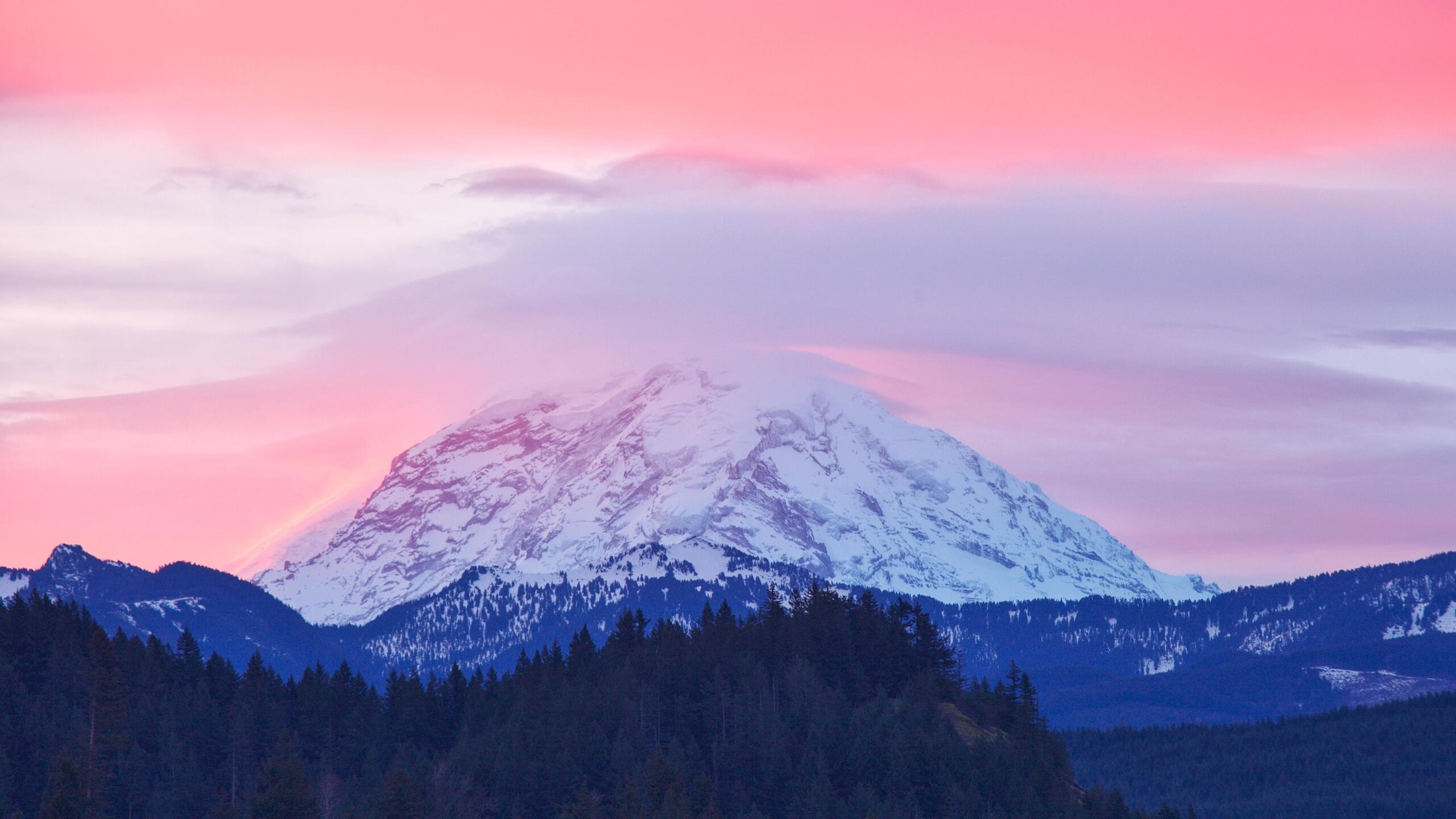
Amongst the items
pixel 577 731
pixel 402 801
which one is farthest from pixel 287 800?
pixel 577 731

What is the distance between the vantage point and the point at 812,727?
160125 millimetres

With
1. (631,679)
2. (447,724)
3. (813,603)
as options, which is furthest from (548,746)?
(813,603)

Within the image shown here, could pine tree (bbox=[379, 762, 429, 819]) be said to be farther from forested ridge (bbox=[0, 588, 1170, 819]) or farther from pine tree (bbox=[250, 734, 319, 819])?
pine tree (bbox=[250, 734, 319, 819])

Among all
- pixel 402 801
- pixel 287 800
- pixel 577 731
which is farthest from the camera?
pixel 577 731

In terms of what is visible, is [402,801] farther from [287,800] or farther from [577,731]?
[577,731]

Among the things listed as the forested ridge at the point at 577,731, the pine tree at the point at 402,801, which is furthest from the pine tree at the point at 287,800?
the pine tree at the point at 402,801

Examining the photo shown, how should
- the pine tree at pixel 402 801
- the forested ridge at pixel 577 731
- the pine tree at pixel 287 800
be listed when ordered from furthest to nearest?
the forested ridge at pixel 577 731, the pine tree at pixel 402 801, the pine tree at pixel 287 800

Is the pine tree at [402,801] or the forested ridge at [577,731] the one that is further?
the forested ridge at [577,731]

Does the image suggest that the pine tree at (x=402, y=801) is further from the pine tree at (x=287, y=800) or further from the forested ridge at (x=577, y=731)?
the pine tree at (x=287, y=800)

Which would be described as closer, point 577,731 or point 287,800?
point 287,800

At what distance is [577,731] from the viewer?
15875cm

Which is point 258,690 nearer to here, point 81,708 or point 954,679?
point 81,708

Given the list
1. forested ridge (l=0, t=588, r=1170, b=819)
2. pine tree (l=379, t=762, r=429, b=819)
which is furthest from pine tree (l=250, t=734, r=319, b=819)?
pine tree (l=379, t=762, r=429, b=819)

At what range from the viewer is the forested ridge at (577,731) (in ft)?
475
